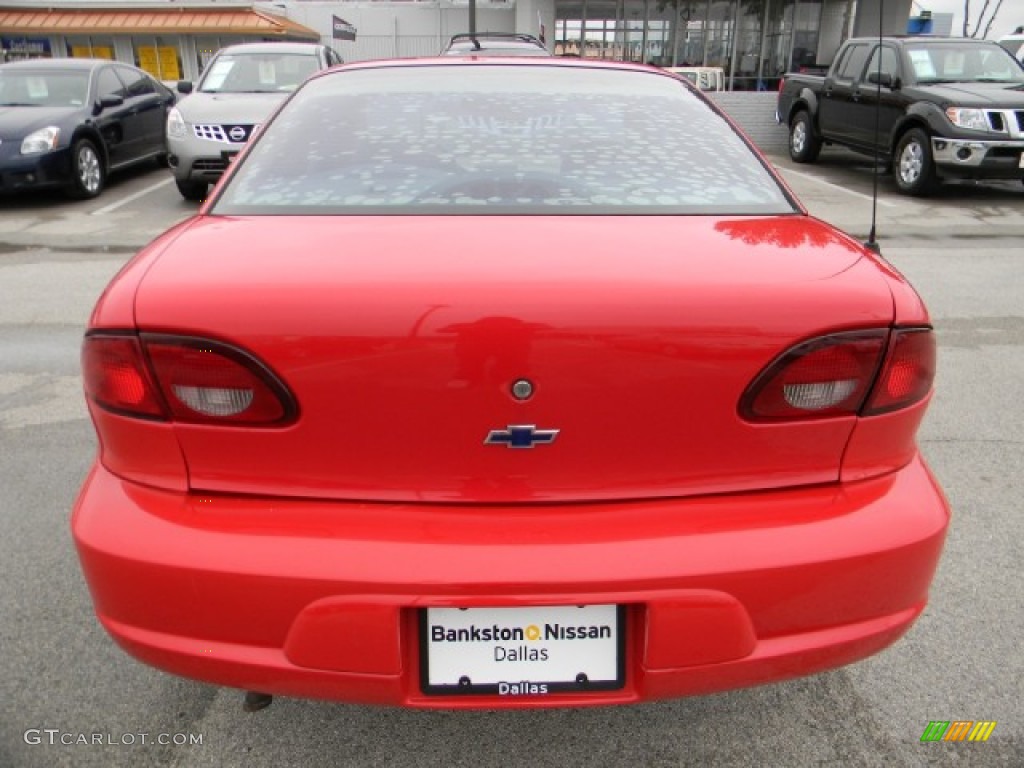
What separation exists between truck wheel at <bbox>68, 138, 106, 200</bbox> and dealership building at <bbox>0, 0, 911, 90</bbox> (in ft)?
41.0

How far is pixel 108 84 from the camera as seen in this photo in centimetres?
1013

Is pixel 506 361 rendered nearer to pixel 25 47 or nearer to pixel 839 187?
pixel 839 187

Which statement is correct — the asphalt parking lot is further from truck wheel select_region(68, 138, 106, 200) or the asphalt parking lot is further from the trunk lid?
truck wheel select_region(68, 138, 106, 200)

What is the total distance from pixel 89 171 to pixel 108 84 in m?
1.41

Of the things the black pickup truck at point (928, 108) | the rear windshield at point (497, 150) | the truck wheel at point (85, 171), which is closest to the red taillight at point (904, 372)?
the rear windshield at point (497, 150)

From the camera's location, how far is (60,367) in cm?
454

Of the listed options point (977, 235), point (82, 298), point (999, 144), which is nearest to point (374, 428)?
point (82, 298)

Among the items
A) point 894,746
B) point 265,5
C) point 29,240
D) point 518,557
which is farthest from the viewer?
point 265,5

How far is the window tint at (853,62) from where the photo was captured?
11.4 metres

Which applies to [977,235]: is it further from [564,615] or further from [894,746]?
[564,615]

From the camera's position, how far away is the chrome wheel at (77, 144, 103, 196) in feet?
30.3

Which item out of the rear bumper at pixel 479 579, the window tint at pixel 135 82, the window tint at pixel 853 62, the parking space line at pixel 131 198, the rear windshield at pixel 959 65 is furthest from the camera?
the window tint at pixel 853 62

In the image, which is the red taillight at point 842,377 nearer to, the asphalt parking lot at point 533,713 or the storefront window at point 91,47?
the asphalt parking lot at point 533,713

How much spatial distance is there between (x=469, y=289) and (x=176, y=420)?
59 centimetres
